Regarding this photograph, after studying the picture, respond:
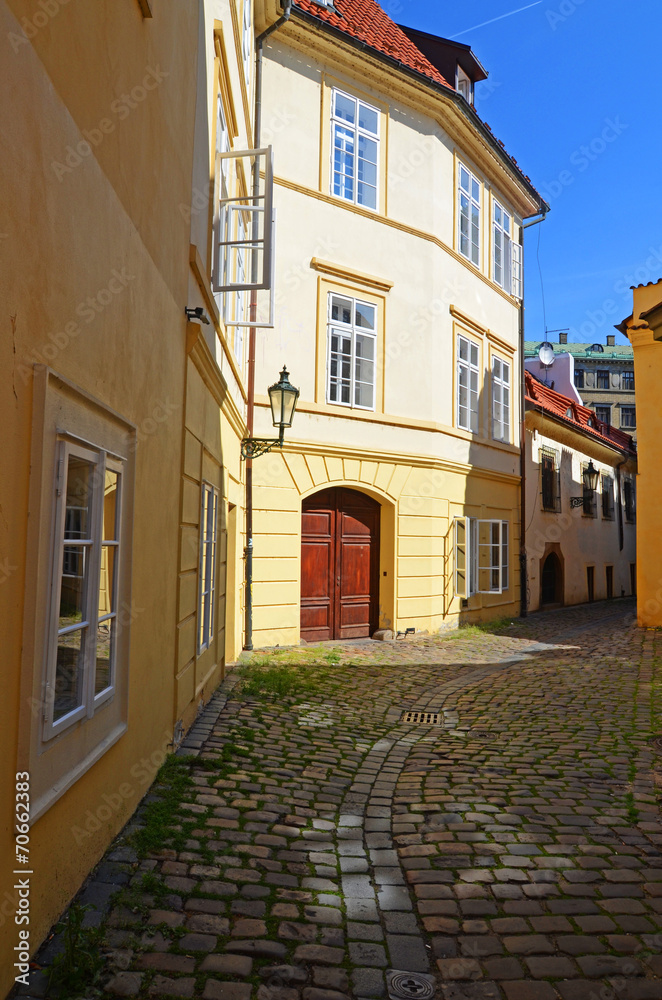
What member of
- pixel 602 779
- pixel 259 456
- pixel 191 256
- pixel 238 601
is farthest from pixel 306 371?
pixel 602 779

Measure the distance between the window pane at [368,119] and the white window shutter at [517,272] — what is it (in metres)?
5.97

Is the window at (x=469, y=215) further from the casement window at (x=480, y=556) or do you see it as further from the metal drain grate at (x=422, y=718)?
the metal drain grate at (x=422, y=718)

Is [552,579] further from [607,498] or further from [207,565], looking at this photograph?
[207,565]

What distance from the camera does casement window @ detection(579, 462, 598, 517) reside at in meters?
22.8

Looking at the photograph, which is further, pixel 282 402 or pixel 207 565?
pixel 282 402

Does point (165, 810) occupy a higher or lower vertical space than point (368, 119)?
lower

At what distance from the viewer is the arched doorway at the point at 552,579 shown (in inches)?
803

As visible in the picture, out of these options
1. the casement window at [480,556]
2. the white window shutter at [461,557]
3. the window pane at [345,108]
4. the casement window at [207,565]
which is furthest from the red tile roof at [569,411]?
the casement window at [207,565]

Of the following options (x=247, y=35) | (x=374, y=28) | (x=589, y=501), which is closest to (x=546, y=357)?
(x=589, y=501)

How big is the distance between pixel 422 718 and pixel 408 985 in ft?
15.2

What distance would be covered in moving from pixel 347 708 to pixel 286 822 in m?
3.22

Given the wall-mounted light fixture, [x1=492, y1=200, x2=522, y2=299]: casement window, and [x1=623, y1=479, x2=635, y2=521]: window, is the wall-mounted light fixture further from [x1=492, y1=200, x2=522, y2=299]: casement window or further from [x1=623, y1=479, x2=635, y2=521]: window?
[x1=623, y1=479, x2=635, y2=521]: window

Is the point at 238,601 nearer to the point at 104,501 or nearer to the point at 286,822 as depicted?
the point at 286,822

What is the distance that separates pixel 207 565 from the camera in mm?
7324
